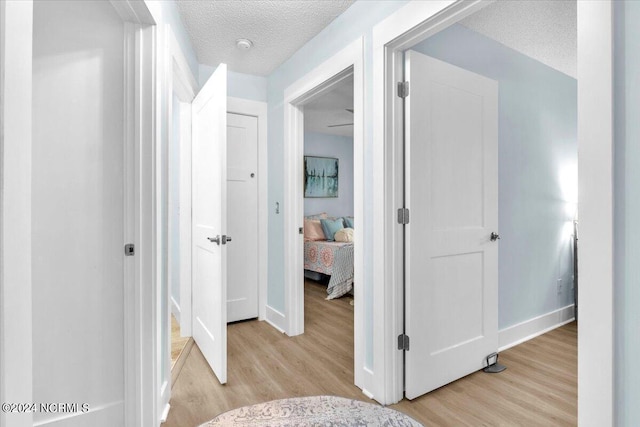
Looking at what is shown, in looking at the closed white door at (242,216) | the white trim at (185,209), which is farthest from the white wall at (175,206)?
the closed white door at (242,216)

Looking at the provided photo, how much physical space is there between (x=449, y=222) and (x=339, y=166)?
4.49 meters

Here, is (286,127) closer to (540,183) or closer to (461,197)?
(461,197)

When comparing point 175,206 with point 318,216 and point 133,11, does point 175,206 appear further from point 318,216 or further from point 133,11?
point 318,216

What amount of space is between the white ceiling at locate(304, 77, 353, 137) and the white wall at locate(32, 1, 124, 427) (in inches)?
92.4

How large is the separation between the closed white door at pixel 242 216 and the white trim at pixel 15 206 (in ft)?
7.96

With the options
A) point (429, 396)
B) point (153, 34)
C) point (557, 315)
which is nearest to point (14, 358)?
point (153, 34)

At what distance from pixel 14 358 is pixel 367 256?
1588 millimetres

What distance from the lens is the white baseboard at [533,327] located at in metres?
2.55

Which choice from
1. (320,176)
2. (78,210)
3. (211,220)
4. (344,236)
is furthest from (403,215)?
(320,176)

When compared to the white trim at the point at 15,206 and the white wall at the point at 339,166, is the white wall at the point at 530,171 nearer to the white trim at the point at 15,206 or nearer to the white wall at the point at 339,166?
the white trim at the point at 15,206

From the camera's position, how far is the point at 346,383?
2049 millimetres

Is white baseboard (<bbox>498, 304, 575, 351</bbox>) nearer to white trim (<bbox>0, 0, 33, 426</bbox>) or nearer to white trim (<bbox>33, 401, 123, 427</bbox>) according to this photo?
white trim (<bbox>33, 401, 123, 427</bbox>)

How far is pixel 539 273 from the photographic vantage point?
283cm

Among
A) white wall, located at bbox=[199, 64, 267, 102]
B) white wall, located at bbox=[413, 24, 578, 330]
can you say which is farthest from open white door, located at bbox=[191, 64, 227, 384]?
white wall, located at bbox=[413, 24, 578, 330]
